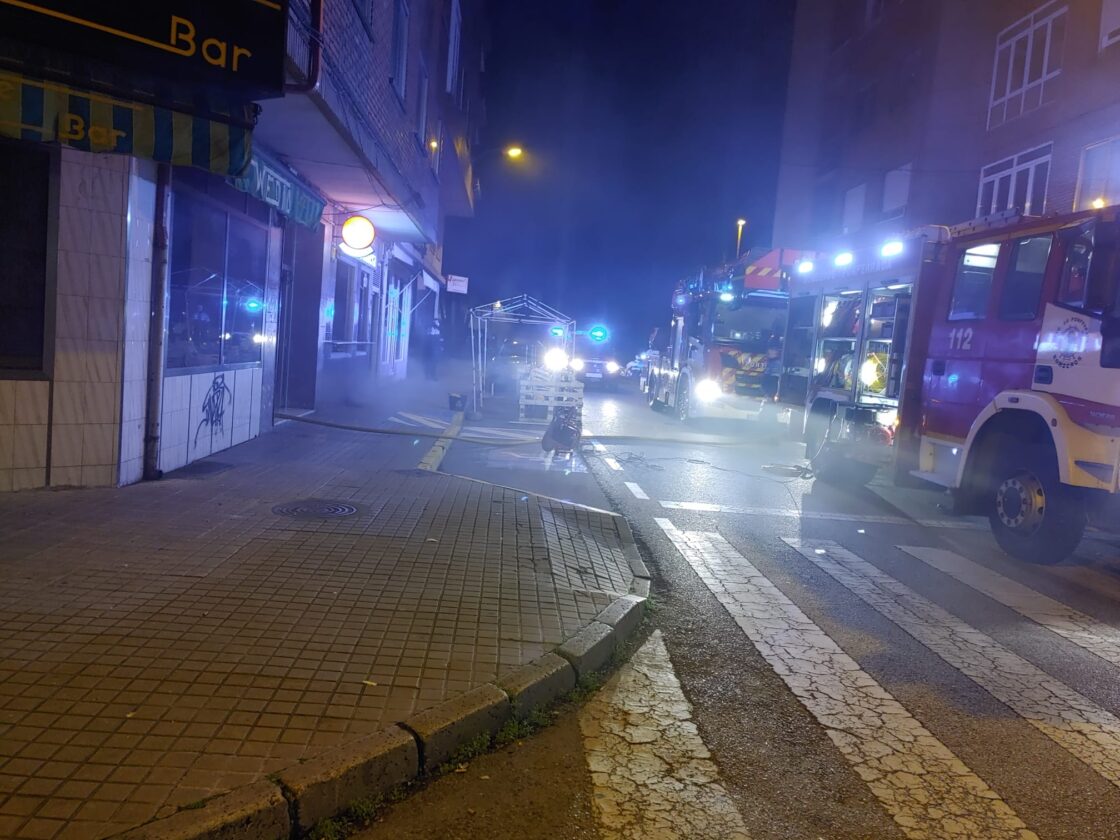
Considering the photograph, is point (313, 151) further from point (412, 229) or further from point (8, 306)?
point (412, 229)

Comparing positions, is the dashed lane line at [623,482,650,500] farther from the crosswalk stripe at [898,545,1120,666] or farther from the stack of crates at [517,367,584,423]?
the stack of crates at [517,367,584,423]

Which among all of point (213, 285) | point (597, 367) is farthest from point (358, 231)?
point (597, 367)

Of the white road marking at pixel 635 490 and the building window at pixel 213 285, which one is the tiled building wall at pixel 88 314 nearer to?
the building window at pixel 213 285

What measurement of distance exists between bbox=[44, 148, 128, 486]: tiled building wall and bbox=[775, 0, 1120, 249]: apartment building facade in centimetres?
895

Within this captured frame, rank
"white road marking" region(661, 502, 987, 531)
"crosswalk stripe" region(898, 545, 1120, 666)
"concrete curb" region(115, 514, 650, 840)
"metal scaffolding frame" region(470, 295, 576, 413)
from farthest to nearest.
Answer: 1. "metal scaffolding frame" region(470, 295, 576, 413)
2. "white road marking" region(661, 502, 987, 531)
3. "crosswalk stripe" region(898, 545, 1120, 666)
4. "concrete curb" region(115, 514, 650, 840)

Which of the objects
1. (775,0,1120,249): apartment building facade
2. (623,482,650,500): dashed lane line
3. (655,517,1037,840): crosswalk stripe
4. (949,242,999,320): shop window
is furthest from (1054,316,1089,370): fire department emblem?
(623,482,650,500): dashed lane line

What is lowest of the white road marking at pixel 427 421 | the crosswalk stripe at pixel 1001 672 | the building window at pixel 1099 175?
the crosswalk stripe at pixel 1001 672

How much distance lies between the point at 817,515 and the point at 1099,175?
44.9ft

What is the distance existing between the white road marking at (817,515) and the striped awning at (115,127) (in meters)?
5.97

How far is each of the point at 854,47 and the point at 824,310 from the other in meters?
21.4

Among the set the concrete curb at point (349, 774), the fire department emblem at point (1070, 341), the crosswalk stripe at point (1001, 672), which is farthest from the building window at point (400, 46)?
the concrete curb at point (349, 774)

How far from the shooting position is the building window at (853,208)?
2910cm

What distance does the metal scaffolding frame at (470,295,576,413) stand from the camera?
19703 millimetres

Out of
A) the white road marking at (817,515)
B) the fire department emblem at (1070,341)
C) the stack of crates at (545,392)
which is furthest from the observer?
the stack of crates at (545,392)
